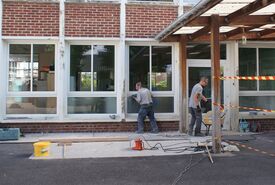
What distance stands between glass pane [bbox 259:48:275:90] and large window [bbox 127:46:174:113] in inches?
125

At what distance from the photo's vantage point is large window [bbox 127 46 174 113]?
11.9 metres

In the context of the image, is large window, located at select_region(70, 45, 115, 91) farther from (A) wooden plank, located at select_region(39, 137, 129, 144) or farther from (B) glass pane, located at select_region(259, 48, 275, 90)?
(B) glass pane, located at select_region(259, 48, 275, 90)

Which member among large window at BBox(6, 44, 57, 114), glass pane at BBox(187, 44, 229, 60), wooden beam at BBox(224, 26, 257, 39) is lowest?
large window at BBox(6, 44, 57, 114)

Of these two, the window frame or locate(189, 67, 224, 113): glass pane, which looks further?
locate(189, 67, 224, 113): glass pane

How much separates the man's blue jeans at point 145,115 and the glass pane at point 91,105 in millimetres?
1006

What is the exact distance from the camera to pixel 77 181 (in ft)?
20.2

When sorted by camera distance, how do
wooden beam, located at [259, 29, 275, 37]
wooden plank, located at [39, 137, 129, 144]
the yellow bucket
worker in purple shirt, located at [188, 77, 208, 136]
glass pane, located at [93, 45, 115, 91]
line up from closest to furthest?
1. the yellow bucket
2. wooden plank, located at [39, 137, 129, 144]
3. wooden beam, located at [259, 29, 275, 37]
4. worker in purple shirt, located at [188, 77, 208, 136]
5. glass pane, located at [93, 45, 115, 91]

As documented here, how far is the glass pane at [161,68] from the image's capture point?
11.9m

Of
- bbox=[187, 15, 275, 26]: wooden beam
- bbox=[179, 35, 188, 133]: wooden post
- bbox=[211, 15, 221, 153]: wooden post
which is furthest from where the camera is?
bbox=[179, 35, 188, 133]: wooden post

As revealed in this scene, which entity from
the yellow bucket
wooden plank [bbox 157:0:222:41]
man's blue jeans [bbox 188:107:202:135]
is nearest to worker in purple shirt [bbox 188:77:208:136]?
man's blue jeans [bbox 188:107:202:135]

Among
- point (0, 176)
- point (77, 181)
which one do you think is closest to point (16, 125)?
point (0, 176)

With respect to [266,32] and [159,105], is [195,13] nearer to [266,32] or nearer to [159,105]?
[266,32]

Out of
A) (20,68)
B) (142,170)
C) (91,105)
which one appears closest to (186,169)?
(142,170)

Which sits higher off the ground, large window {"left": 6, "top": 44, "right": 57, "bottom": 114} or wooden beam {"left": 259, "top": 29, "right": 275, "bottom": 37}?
wooden beam {"left": 259, "top": 29, "right": 275, "bottom": 37}
